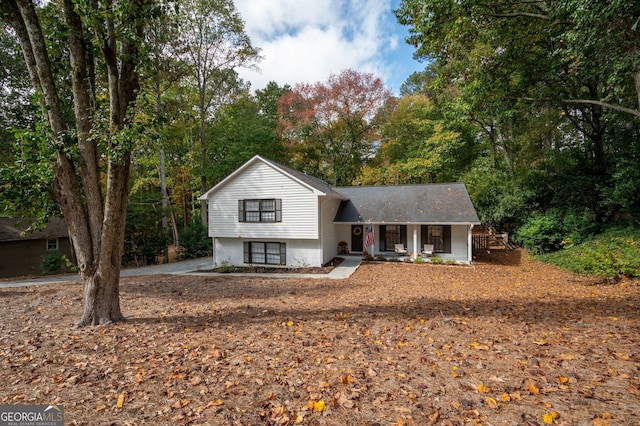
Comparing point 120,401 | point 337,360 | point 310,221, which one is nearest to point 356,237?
point 310,221

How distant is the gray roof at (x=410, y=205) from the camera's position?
15.4m

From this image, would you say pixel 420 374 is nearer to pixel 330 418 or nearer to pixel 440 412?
pixel 440 412

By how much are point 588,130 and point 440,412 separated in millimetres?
23508

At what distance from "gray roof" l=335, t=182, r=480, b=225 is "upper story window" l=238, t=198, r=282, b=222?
4.07 metres

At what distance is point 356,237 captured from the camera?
1761cm

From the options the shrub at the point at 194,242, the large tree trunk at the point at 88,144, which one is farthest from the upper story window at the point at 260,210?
the large tree trunk at the point at 88,144

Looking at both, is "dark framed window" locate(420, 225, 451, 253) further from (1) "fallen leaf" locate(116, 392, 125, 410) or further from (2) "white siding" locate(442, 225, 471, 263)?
(1) "fallen leaf" locate(116, 392, 125, 410)

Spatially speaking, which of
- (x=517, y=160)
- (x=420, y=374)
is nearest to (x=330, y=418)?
(x=420, y=374)

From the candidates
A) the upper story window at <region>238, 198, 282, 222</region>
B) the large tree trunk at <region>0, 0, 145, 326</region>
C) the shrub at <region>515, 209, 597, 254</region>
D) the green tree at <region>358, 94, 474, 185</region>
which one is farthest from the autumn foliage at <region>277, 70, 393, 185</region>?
the large tree trunk at <region>0, 0, 145, 326</region>

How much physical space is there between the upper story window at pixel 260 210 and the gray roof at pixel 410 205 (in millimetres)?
4067

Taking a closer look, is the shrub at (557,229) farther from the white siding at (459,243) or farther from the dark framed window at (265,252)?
the dark framed window at (265,252)

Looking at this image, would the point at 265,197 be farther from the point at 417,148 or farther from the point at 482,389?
the point at 417,148

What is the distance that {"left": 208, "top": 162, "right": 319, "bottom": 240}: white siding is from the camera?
47.0 feet

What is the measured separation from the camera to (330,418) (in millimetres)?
2865
